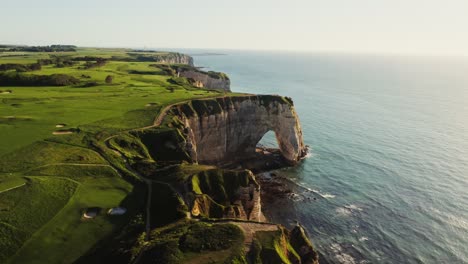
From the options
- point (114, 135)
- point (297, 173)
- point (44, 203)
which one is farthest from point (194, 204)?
point (297, 173)

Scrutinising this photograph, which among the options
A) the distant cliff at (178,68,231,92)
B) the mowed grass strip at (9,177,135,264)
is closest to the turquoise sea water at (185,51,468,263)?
the mowed grass strip at (9,177,135,264)

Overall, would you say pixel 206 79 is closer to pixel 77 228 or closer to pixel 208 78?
pixel 208 78

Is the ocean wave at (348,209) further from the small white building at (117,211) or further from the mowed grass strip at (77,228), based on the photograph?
the small white building at (117,211)

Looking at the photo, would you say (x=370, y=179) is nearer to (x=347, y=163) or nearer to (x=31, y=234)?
(x=347, y=163)

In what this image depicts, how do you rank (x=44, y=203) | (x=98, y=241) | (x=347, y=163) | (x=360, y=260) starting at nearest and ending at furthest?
(x=98, y=241)
(x=44, y=203)
(x=360, y=260)
(x=347, y=163)

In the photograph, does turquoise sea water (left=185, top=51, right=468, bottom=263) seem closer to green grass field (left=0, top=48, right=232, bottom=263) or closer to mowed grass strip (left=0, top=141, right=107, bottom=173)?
green grass field (left=0, top=48, right=232, bottom=263)

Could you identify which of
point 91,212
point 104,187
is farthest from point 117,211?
point 104,187

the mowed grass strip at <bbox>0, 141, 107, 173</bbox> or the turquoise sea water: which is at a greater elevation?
the mowed grass strip at <bbox>0, 141, 107, 173</bbox>
